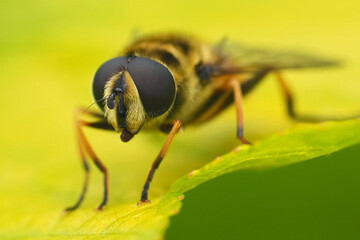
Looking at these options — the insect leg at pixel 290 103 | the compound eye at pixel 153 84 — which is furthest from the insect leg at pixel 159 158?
the insect leg at pixel 290 103

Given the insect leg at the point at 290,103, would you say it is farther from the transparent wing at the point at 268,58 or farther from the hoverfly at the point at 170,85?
the transparent wing at the point at 268,58

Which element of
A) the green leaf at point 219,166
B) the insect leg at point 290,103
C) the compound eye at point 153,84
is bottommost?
the insect leg at point 290,103

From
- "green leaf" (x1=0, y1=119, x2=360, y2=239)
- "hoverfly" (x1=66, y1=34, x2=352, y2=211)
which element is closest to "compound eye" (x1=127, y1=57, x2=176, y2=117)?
"hoverfly" (x1=66, y1=34, x2=352, y2=211)

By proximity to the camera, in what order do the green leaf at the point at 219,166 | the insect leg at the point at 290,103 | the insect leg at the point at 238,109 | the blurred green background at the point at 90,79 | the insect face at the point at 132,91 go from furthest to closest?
the insect leg at the point at 290,103 < the blurred green background at the point at 90,79 < the insect leg at the point at 238,109 < the insect face at the point at 132,91 < the green leaf at the point at 219,166

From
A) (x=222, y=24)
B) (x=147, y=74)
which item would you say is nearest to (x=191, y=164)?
(x=147, y=74)

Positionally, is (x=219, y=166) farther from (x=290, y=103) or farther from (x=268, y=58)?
(x=290, y=103)

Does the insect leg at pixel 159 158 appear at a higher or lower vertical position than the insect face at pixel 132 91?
lower

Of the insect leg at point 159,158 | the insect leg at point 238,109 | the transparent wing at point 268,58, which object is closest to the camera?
the insect leg at point 159,158
